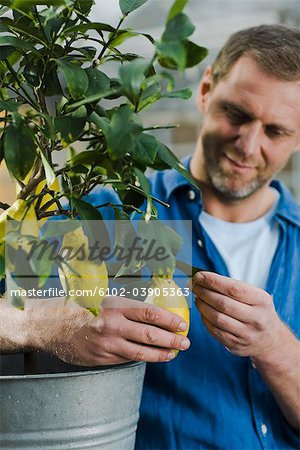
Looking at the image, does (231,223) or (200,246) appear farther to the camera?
(231,223)

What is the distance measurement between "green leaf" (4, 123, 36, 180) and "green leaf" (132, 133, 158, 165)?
11 cm

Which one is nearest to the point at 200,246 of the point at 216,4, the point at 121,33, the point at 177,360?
the point at 177,360

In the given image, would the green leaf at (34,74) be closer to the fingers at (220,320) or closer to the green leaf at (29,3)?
the green leaf at (29,3)

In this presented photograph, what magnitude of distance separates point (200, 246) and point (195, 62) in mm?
837

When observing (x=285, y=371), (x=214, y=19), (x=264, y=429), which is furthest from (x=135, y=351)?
(x=214, y=19)

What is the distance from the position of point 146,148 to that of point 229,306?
33 centimetres

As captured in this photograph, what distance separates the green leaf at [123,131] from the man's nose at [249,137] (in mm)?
785

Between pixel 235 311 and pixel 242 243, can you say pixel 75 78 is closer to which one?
pixel 235 311

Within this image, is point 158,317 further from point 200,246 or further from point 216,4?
point 216,4

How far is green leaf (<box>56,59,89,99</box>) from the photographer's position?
0.72 m

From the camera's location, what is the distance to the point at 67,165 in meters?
0.81

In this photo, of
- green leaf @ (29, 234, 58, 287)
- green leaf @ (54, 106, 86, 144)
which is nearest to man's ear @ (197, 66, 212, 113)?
green leaf @ (54, 106, 86, 144)

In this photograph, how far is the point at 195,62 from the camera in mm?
681

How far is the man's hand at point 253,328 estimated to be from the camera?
0.94m
